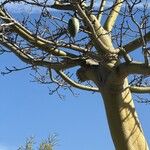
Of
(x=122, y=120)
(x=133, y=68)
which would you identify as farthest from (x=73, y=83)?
(x=133, y=68)

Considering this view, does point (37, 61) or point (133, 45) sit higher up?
point (37, 61)

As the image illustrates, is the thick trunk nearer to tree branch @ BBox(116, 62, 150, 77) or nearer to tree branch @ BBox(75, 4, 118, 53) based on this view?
tree branch @ BBox(116, 62, 150, 77)

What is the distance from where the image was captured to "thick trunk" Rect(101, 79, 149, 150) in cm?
681

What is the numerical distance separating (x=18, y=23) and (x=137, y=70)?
155 centimetres

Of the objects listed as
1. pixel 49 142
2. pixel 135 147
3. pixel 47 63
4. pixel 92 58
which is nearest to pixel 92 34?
pixel 92 58

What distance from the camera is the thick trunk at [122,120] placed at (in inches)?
268

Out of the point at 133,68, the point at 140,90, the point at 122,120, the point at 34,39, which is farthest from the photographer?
the point at 140,90

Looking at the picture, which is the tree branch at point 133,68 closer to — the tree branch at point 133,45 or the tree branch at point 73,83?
the tree branch at point 133,45

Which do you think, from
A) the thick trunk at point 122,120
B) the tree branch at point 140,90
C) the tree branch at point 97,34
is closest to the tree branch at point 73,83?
the tree branch at point 140,90

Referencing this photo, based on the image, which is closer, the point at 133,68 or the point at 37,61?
the point at 133,68

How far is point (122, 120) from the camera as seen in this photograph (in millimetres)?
6848

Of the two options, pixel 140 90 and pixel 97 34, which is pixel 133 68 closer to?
pixel 97 34

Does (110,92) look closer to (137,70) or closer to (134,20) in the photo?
(137,70)


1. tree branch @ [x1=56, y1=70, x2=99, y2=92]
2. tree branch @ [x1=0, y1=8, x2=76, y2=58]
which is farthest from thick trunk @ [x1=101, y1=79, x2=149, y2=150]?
tree branch @ [x1=56, y1=70, x2=99, y2=92]
